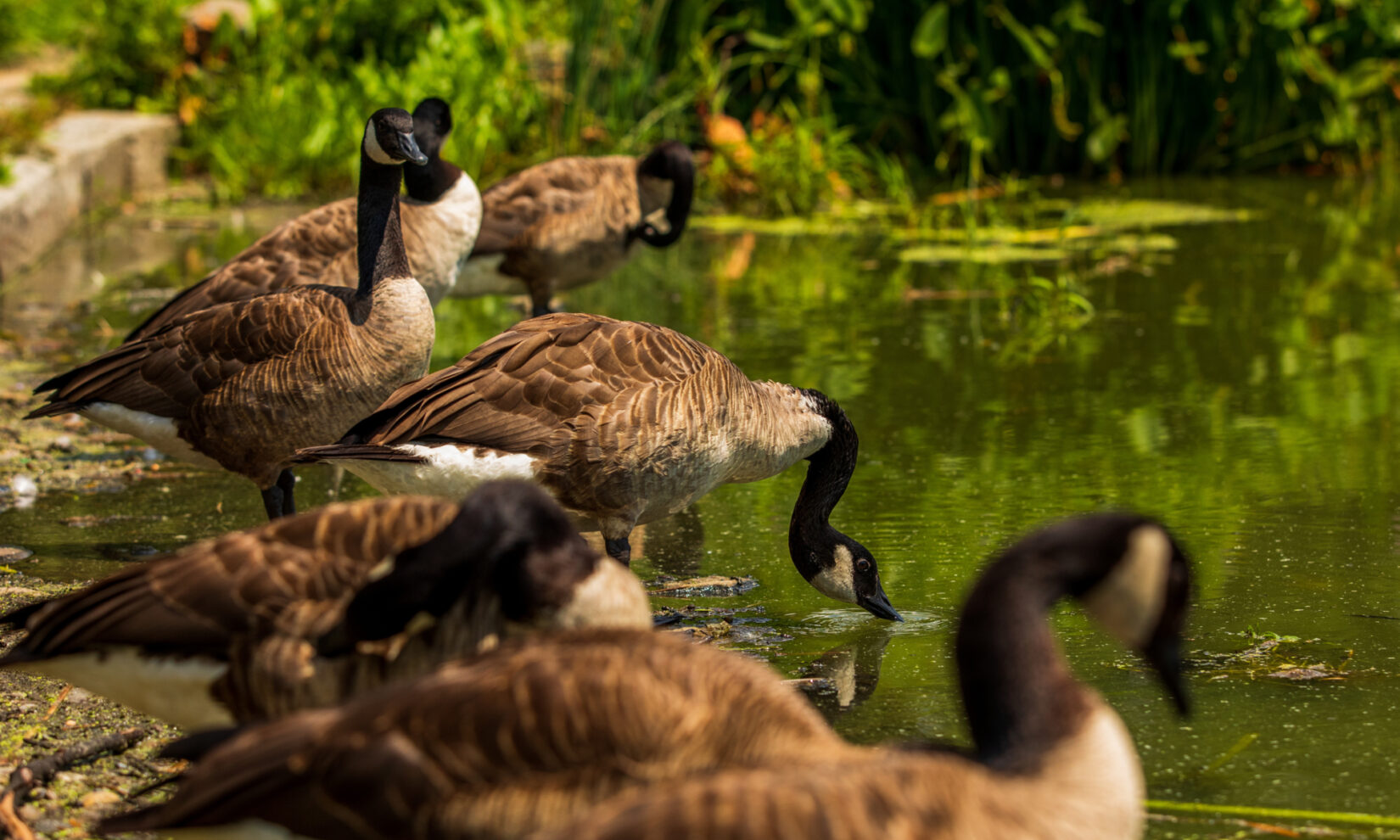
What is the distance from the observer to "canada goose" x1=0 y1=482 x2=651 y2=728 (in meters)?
3.16

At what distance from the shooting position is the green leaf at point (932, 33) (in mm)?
13117

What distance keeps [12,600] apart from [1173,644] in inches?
140

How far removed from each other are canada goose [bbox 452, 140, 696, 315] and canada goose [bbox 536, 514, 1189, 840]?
6.27 metres

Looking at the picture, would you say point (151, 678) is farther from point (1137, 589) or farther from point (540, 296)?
point (540, 296)

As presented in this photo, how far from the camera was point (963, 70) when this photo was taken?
13.7m

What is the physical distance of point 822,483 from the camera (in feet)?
18.1

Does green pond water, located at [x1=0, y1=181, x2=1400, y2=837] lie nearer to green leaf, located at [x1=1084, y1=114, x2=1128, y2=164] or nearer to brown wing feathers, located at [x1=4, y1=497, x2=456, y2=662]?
brown wing feathers, located at [x1=4, y1=497, x2=456, y2=662]

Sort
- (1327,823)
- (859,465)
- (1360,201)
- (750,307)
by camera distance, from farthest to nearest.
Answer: (1360,201) → (750,307) → (859,465) → (1327,823)

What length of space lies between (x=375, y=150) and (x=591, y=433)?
192cm

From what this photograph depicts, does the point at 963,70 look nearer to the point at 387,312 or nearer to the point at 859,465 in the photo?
the point at 859,465

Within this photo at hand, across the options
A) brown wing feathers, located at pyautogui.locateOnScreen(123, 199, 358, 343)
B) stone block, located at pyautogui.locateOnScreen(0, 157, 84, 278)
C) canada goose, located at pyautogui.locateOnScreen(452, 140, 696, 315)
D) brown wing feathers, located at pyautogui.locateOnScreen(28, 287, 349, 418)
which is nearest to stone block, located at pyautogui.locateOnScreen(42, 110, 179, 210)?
stone block, located at pyautogui.locateOnScreen(0, 157, 84, 278)

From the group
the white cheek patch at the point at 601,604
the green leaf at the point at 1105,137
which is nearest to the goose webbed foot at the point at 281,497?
the white cheek patch at the point at 601,604

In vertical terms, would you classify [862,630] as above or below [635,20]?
below

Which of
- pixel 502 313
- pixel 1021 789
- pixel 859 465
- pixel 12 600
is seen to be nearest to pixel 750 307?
pixel 502 313
